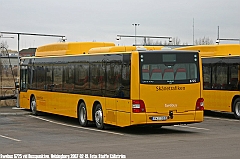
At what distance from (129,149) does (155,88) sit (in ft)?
15.1

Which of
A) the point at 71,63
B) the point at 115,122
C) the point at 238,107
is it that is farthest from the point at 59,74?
the point at 238,107

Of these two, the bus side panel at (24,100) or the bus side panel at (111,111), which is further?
the bus side panel at (24,100)

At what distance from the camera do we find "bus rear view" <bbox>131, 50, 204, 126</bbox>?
19500 millimetres

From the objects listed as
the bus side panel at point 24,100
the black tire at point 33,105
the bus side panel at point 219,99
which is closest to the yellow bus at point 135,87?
the black tire at point 33,105

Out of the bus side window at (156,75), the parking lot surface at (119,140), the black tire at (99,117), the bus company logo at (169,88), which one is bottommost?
the parking lot surface at (119,140)

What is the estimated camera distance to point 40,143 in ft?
56.5

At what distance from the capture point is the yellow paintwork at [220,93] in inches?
1080

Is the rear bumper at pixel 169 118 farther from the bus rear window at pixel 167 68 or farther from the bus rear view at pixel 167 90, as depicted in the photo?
the bus rear window at pixel 167 68

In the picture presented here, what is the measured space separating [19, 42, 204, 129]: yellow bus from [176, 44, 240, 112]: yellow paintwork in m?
7.29

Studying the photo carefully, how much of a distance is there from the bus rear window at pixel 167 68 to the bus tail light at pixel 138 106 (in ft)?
2.21

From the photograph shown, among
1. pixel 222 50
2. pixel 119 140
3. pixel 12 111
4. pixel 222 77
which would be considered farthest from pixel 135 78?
pixel 12 111

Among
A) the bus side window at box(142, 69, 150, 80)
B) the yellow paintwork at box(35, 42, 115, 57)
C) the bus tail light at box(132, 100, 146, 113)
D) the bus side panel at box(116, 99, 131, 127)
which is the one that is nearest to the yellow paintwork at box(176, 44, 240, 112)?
the yellow paintwork at box(35, 42, 115, 57)

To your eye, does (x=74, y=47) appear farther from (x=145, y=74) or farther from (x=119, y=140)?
(x=119, y=140)

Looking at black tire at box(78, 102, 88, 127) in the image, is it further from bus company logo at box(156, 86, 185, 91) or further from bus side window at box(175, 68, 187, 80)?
bus side window at box(175, 68, 187, 80)
